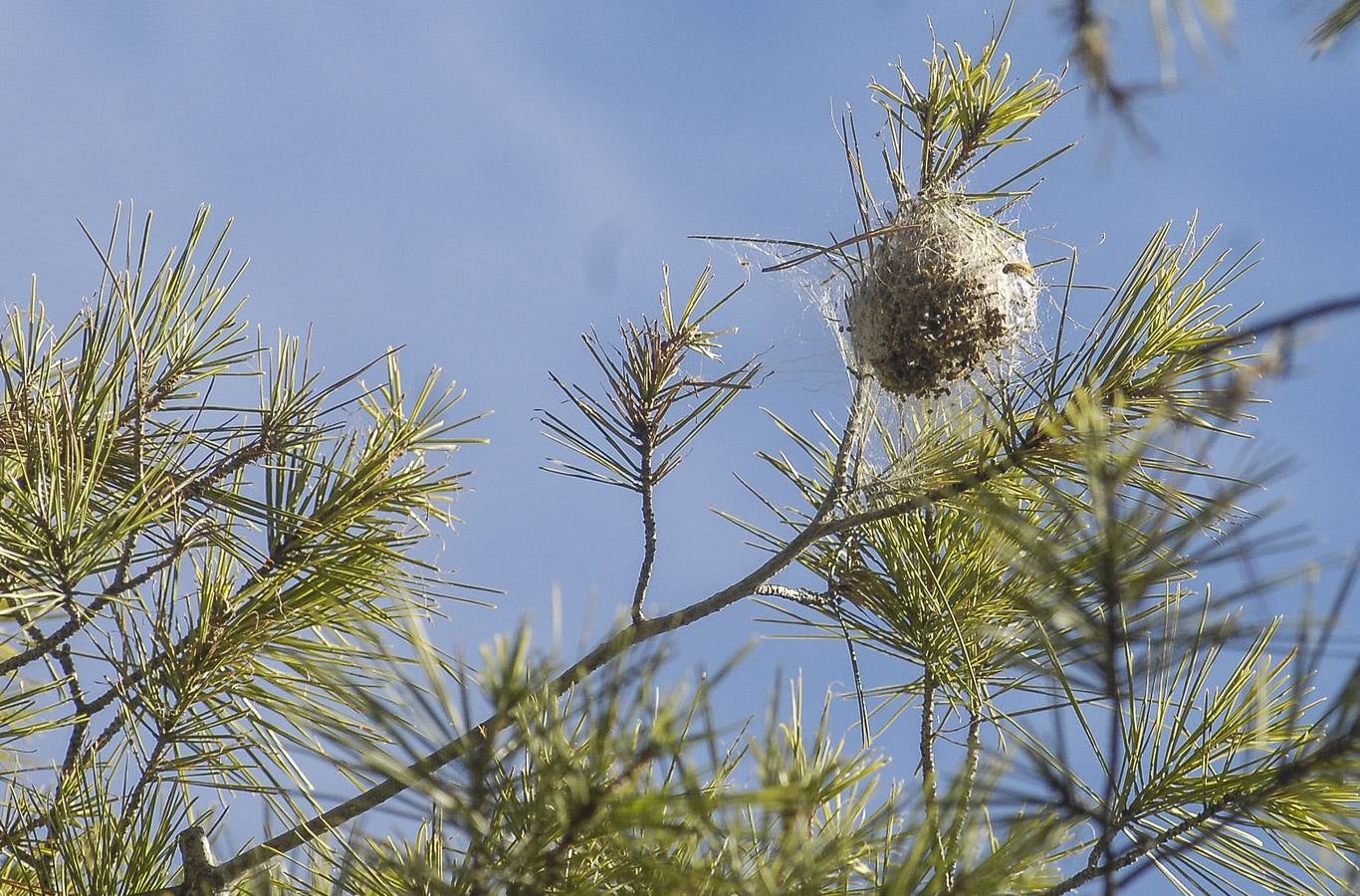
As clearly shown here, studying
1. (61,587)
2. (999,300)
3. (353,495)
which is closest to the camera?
(61,587)

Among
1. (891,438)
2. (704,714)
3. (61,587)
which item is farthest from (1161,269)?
(61,587)

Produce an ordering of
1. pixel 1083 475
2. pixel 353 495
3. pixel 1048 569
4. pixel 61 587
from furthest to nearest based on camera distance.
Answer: pixel 353 495, pixel 1083 475, pixel 61 587, pixel 1048 569

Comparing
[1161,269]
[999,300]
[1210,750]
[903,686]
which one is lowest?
[1210,750]

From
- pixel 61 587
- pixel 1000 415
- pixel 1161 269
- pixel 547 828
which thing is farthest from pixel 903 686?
pixel 61 587

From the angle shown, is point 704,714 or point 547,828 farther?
point 547,828

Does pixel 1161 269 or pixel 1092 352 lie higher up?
pixel 1161 269

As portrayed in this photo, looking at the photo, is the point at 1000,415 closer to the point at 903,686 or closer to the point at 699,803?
the point at 903,686

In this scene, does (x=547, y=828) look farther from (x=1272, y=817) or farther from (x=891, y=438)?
(x=891, y=438)
